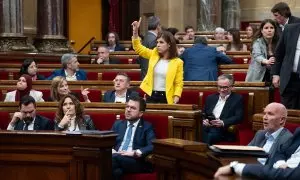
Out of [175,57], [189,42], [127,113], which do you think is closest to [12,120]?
[127,113]

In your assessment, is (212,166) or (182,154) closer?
(212,166)

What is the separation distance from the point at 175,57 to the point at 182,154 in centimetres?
321

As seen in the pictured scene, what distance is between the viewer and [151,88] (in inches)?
352

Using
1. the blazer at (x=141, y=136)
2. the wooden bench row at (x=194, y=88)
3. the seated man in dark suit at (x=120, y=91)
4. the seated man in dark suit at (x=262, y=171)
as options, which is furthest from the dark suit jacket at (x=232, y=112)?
the seated man in dark suit at (x=262, y=171)

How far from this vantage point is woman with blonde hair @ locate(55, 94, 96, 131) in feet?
25.8

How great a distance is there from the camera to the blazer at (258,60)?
31.3 ft

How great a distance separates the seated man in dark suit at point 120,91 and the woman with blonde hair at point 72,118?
107 cm

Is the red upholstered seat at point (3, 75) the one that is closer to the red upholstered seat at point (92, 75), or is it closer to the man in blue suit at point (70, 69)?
the red upholstered seat at point (92, 75)

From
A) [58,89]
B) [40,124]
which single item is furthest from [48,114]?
[58,89]

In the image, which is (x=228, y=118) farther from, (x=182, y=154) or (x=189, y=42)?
(x=189, y=42)

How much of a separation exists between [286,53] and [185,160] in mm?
2360

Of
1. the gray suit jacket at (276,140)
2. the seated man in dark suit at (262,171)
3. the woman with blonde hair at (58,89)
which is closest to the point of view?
the seated man in dark suit at (262,171)

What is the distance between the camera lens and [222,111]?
353 inches

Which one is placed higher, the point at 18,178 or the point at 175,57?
the point at 175,57
